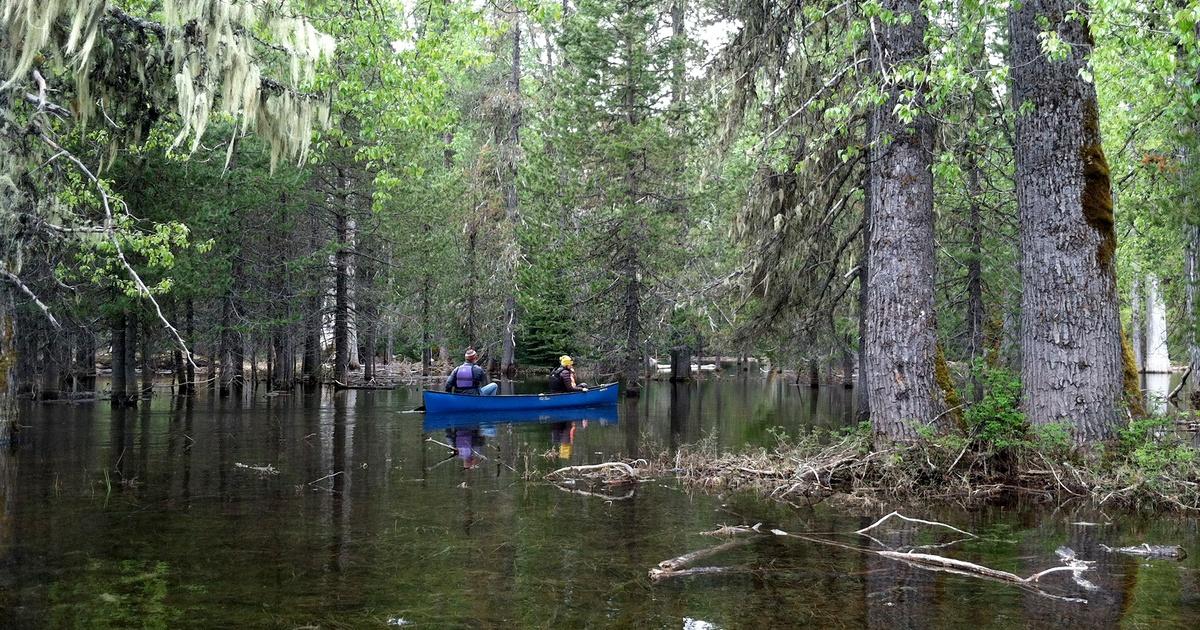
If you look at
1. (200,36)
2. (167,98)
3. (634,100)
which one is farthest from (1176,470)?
(634,100)

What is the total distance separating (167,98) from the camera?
9836mm

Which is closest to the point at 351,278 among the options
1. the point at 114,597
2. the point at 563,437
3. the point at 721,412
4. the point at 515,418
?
the point at 515,418

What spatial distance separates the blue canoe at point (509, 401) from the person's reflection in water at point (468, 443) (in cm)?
196

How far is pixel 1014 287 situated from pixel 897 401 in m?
10.0

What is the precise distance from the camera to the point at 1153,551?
7.43 meters

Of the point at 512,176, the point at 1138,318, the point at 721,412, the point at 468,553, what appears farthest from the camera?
the point at 1138,318

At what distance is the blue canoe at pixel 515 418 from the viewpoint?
19734 mm

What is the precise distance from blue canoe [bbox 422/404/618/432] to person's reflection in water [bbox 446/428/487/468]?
0.61 m

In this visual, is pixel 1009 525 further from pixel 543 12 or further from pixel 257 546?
pixel 543 12

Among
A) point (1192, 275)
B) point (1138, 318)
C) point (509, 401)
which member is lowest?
point (509, 401)

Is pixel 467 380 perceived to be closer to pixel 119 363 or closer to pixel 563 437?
pixel 563 437

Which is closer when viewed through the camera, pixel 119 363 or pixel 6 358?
pixel 6 358

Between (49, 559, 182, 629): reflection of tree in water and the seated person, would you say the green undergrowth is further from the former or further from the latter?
the seated person

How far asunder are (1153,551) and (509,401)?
15476 millimetres
